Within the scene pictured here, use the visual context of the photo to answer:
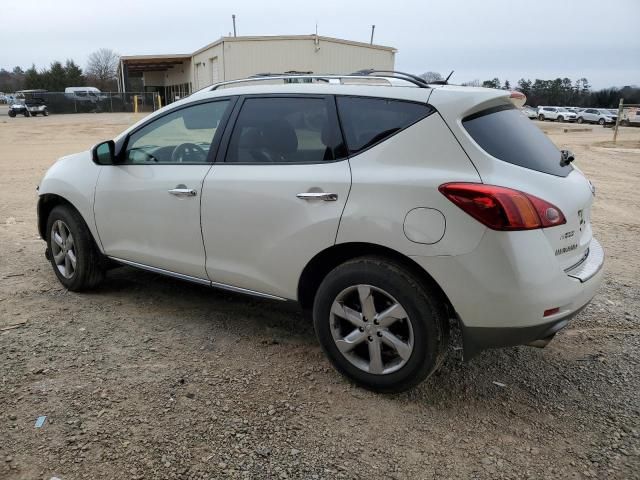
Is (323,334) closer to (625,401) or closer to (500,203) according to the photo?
(500,203)

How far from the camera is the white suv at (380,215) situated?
2629mm

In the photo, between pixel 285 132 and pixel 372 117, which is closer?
pixel 372 117

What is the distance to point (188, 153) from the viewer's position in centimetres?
385

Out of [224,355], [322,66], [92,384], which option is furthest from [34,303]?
[322,66]

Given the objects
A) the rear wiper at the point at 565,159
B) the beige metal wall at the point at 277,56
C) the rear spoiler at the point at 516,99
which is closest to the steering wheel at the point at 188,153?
the rear spoiler at the point at 516,99

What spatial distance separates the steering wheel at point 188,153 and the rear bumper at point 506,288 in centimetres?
178

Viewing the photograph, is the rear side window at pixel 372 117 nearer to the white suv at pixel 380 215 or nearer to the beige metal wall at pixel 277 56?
the white suv at pixel 380 215

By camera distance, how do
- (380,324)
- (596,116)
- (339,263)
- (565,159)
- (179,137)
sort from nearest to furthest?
1. (380,324)
2. (339,263)
3. (565,159)
4. (179,137)
5. (596,116)

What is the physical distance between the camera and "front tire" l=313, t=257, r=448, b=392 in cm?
279

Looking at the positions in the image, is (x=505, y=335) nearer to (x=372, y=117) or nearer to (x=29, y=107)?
(x=372, y=117)

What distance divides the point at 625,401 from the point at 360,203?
1882mm

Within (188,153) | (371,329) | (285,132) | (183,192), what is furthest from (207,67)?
(371,329)

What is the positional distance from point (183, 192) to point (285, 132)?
0.82 m

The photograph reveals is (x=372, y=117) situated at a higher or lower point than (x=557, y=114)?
lower
